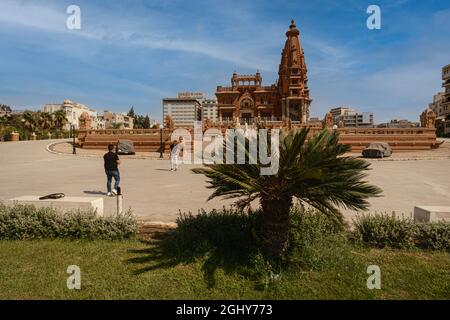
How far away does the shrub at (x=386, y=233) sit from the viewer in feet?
16.3

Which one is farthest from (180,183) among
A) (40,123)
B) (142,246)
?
(40,123)

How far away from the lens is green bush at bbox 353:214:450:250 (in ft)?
16.0

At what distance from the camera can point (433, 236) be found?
16.1 feet

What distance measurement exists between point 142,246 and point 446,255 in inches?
199

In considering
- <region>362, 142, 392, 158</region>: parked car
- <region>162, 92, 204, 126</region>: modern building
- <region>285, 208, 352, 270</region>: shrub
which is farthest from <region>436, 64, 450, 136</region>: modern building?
<region>162, 92, 204, 126</region>: modern building

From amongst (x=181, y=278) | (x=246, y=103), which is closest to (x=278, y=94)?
(x=246, y=103)

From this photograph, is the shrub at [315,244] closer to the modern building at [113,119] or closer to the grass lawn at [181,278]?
the grass lawn at [181,278]

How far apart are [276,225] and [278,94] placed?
Result: 6625cm

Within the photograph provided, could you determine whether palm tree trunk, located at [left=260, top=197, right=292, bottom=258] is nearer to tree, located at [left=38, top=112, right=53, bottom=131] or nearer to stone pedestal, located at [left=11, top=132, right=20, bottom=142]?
stone pedestal, located at [left=11, top=132, right=20, bottom=142]

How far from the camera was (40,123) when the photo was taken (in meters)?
53.7

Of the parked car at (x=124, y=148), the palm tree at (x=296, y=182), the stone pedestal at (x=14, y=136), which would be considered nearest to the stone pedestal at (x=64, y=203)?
the palm tree at (x=296, y=182)

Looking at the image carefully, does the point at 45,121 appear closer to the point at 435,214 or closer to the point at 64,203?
the point at 64,203
